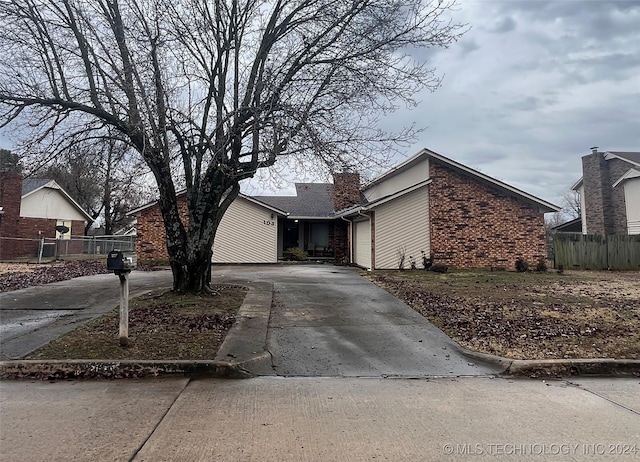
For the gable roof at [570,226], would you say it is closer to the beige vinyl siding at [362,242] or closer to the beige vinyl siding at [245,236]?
the beige vinyl siding at [362,242]

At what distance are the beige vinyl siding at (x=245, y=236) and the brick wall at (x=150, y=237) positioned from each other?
2.74m

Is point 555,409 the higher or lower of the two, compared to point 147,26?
lower

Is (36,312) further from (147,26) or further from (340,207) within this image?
(340,207)

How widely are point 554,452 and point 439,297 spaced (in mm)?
7622

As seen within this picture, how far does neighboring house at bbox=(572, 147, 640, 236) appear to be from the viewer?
25.6 metres

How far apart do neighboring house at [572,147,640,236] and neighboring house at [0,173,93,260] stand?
33.0 meters

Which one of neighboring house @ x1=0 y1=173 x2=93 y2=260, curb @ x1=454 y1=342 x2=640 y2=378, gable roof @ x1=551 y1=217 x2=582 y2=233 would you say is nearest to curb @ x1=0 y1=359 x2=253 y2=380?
curb @ x1=454 y1=342 x2=640 y2=378

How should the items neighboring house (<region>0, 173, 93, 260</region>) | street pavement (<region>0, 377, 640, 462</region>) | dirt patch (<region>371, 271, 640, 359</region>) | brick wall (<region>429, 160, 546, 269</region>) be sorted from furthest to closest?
neighboring house (<region>0, 173, 93, 260</region>) → brick wall (<region>429, 160, 546, 269</region>) → dirt patch (<region>371, 271, 640, 359</region>) → street pavement (<region>0, 377, 640, 462</region>)

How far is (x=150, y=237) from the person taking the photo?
71.8 feet

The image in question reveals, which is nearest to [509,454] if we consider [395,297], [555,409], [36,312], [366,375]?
[555,409]

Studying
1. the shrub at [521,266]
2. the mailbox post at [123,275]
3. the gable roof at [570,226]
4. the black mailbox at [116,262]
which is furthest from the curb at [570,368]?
the gable roof at [570,226]

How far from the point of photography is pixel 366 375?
17.6ft

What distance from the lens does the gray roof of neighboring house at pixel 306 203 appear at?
84.5 feet

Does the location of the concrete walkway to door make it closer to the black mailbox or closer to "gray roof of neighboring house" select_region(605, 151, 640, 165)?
the black mailbox
